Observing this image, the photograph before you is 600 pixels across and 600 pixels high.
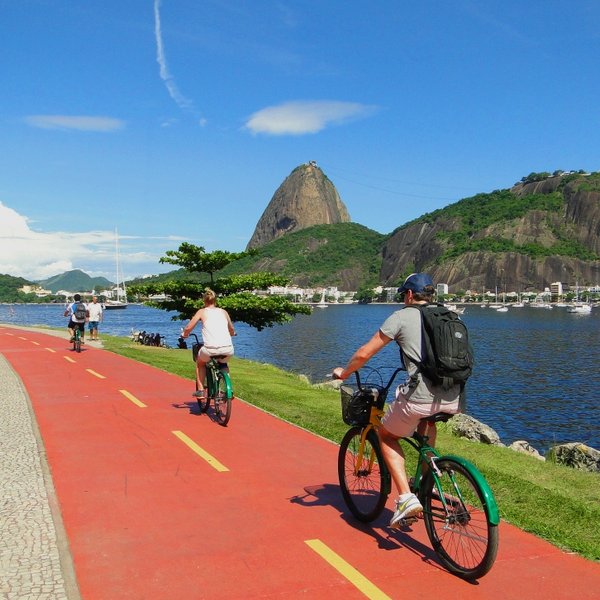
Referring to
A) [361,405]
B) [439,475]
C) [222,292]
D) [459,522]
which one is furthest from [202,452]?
[222,292]

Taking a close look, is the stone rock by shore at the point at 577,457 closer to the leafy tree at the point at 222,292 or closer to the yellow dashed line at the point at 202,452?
the yellow dashed line at the point at 202,452

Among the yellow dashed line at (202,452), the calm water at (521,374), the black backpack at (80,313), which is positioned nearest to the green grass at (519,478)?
the yellow dashed line at (202,452)

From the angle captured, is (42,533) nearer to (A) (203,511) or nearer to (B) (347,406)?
(A) (203,511)

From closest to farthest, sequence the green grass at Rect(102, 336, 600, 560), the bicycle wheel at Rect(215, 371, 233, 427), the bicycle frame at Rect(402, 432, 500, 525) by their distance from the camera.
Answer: the bicycle frame at Rect(402, 432, 500, 525) < the green grass at Rect(102, 336, 600, 560) < the bicycle wheel at Rect(215, 371, 233, 427)

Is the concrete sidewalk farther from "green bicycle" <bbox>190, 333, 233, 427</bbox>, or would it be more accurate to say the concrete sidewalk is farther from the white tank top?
the white tank top

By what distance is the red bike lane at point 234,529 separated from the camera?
14.5 ft

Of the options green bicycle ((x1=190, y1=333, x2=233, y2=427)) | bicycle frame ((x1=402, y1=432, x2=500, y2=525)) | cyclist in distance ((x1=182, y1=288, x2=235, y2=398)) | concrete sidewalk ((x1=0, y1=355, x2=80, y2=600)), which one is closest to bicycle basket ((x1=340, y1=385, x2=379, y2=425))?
bicycle frame ((x1=402, y1=432, x2=500, y2=525))

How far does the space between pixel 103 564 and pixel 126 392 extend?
336 inches

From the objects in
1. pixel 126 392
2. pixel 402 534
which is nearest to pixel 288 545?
pixel 402 534

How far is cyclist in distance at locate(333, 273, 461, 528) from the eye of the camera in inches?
188

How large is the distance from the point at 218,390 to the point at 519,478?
4804 mm

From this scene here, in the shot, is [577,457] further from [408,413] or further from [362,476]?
[408,413]

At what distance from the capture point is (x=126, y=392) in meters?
13.0

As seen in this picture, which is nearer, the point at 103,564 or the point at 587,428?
the point at 103,564
